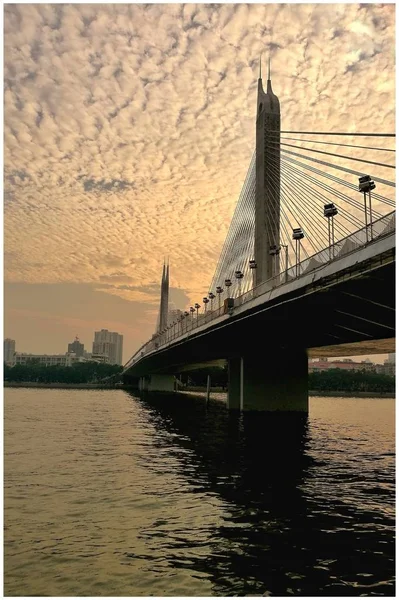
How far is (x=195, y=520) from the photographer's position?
1452 centimetres

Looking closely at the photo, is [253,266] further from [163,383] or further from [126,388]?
[126,388]

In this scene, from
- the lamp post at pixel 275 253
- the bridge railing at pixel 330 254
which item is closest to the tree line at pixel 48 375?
the bridge railing at pixel 330 254

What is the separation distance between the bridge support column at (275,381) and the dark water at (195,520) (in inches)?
936

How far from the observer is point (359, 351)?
2473 inches

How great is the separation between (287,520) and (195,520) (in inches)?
97.3

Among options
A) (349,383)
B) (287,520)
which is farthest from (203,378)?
(287,520)

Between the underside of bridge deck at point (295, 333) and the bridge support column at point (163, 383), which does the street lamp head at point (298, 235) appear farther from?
the bridge support column at point (163, 383)

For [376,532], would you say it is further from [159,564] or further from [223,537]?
[159,564]

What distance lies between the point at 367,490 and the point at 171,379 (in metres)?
121

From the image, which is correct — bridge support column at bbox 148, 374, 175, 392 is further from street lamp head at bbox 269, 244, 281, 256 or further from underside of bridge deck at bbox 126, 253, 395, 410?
street lamp head at bbox 269, 244, 281, 256

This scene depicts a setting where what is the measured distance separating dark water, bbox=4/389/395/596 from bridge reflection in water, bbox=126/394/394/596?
44 millimetres

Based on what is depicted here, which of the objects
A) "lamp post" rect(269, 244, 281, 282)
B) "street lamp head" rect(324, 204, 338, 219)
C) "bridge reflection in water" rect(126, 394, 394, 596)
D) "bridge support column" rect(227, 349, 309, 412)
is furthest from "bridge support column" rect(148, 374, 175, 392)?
"street lamp head" rect(324, 204, 338, 219)

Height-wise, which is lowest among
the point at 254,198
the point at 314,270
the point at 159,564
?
the point at 159,564

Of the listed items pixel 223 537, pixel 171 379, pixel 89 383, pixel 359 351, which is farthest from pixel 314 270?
pixel 89 383
